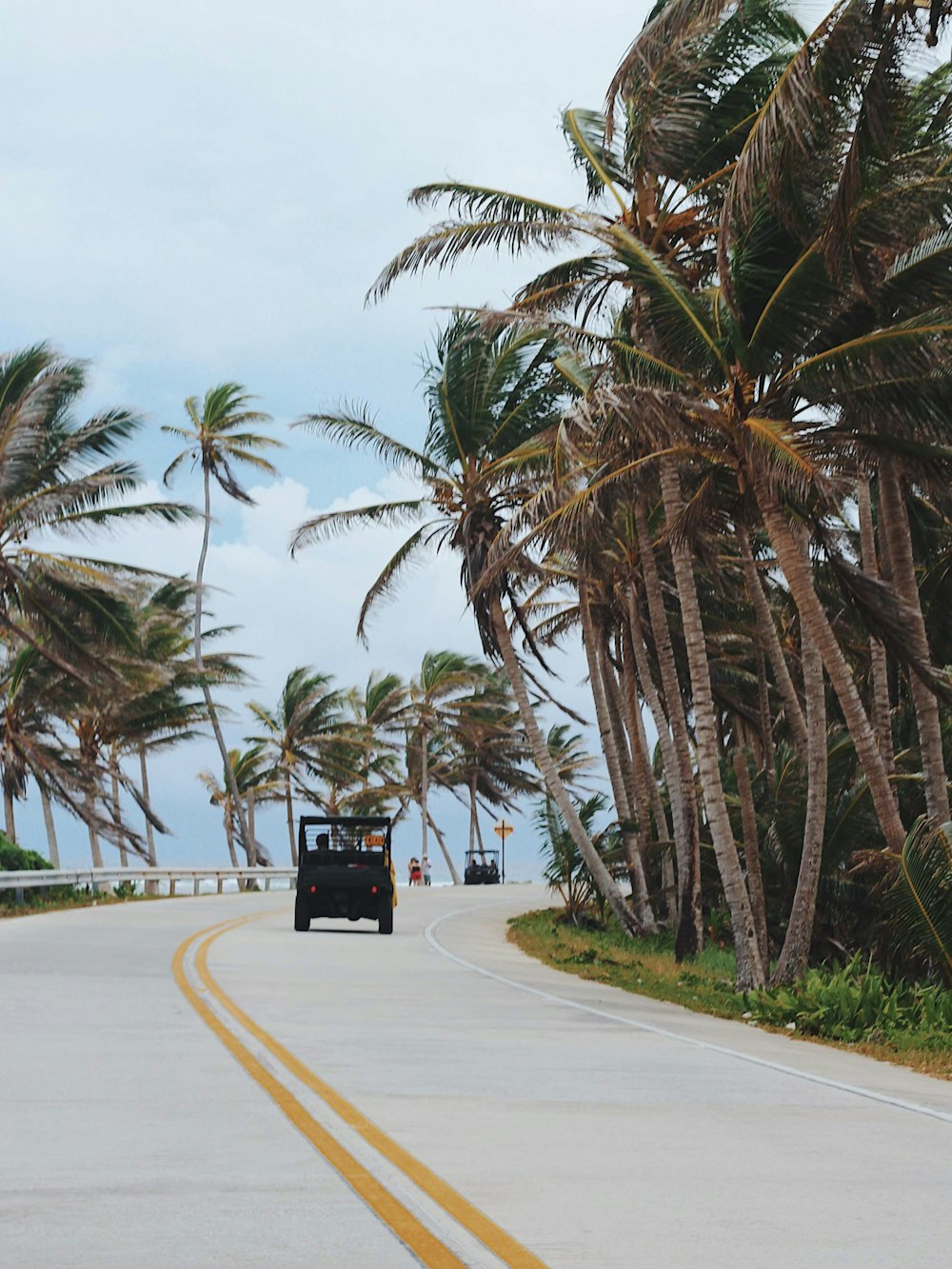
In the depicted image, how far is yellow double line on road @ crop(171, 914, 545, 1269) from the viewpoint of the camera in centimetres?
593

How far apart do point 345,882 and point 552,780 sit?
4904 millimetres

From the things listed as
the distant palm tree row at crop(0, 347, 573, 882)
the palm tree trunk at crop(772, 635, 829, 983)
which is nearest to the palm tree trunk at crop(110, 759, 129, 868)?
the distant palm tree row at crop(0, 347, 573, 882)

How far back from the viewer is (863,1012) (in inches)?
615

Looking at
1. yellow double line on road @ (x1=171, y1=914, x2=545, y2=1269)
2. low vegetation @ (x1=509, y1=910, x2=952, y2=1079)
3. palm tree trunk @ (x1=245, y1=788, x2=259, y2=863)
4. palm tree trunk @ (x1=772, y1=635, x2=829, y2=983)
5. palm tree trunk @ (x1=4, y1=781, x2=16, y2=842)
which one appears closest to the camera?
yellow double line on road @ (x1=171, y1=914, x2=545, y2=1269)

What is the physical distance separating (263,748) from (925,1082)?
205ft

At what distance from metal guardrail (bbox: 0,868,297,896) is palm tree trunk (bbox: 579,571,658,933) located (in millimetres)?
12083

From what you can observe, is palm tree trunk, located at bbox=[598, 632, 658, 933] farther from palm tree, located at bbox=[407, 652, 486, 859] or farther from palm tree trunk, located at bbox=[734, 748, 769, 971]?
palm tree, located at bbox=[407, 652, 486, 859]

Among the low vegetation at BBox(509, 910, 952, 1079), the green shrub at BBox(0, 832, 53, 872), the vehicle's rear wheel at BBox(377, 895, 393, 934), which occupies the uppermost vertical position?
the green shrub at BBox(0, 832, 53, 872)

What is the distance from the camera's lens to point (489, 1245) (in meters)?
5.99

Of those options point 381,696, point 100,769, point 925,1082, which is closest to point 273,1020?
point 925,1082

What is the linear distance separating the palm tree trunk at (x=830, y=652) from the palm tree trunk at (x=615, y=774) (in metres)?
11.9

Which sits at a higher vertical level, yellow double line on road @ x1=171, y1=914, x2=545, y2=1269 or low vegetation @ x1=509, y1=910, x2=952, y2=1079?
yellow double line on road @ x1=171, y1=914, x2=545, y2=1269

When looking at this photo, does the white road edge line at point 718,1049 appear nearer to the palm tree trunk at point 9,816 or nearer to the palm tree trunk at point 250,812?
the palm tree trunk at point 9,816

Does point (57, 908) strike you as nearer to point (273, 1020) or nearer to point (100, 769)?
point (100, 769)
